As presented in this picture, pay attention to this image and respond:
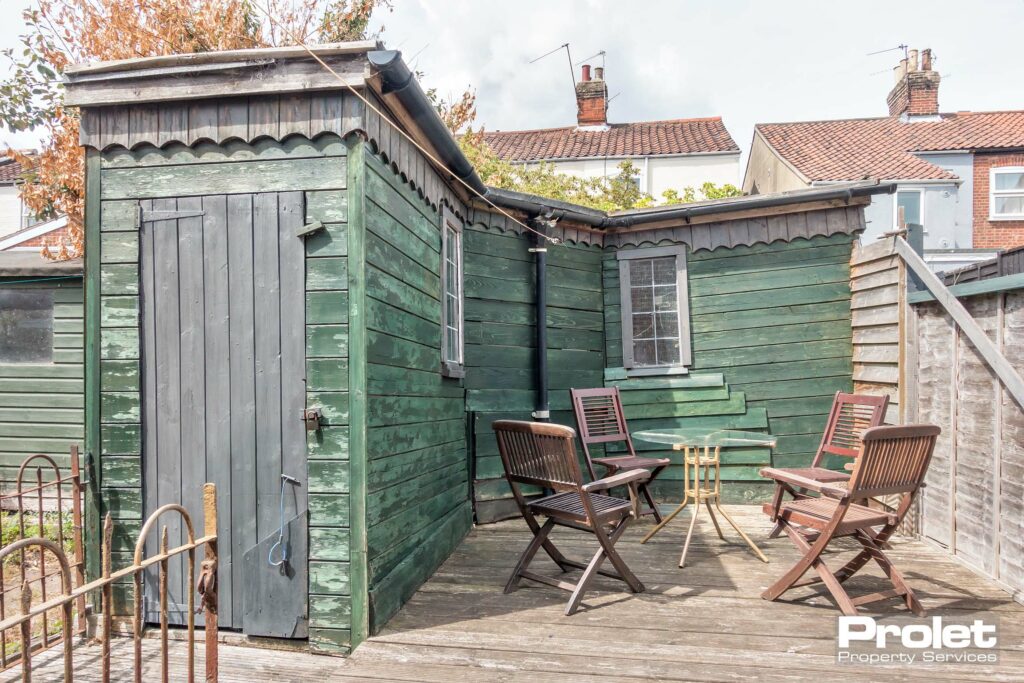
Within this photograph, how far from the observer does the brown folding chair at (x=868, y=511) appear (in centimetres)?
335

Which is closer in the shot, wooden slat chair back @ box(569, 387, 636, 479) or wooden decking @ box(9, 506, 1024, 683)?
wooden decking @ box(9, 506, 1024, 683)

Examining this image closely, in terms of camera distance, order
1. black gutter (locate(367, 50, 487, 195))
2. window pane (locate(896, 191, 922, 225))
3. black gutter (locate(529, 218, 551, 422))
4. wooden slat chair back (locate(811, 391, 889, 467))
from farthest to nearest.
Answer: window pane (locate(896, 191, 922, 225)) < black gutter (locate(529, 218, 551, 422)) < wooden slat chair back (locate(811, 391, 889, 467)) < black gutter (locate(367, 50, 487, 195))

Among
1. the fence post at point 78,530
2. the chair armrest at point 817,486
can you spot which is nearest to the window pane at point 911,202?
the chair armrest at point 817,486

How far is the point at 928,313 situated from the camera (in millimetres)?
4871

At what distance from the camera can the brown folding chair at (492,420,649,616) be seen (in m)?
3.65

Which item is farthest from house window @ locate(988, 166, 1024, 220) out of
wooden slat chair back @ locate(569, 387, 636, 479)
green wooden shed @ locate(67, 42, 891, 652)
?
green wooden shed @ locate(67, 42, 891, 652)

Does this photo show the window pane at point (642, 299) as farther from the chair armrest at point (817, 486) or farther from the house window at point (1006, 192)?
the house window at point (1006, 192)

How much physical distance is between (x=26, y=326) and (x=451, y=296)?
5447 mm

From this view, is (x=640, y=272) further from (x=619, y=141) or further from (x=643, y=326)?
(x=619, y=141)

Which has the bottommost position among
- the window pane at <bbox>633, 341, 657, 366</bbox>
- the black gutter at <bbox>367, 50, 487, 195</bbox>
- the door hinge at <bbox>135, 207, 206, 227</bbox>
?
the window pane at <bbox>633, 341, 657, 366</bbox>

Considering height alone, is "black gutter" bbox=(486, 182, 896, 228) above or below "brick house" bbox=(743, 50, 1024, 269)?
below

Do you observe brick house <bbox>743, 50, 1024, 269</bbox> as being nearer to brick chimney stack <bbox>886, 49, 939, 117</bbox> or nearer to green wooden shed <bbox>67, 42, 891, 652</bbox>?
brick chimney stack <bbox>886, 49, 939, 117</bbox>

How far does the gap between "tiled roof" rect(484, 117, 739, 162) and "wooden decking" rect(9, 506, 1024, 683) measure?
1494 centimetres

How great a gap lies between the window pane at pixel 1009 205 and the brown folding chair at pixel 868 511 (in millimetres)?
17295
